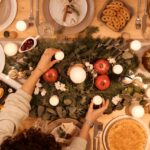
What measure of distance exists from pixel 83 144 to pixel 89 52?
0.34 metres

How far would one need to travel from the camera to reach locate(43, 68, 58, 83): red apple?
1322mm

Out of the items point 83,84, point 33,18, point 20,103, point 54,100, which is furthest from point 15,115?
point 33,18

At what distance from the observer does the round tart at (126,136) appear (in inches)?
53.4

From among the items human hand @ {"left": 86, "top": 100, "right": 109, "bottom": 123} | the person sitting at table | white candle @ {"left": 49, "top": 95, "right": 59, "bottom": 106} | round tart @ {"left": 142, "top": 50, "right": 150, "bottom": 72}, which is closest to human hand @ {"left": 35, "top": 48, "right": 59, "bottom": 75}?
the person sitting at table

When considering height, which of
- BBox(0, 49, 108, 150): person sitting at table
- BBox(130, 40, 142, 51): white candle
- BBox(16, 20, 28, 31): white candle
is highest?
BBox(16, 20, 28, 31): white candle

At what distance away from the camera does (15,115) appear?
1243 millimetres

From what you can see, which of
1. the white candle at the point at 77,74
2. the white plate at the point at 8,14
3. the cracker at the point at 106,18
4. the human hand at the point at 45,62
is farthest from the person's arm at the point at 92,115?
the white plate at the point at 8,14

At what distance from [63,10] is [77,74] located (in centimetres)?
30

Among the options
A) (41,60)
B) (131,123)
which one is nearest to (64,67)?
(41,60)

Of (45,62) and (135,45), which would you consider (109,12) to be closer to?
(135,45)

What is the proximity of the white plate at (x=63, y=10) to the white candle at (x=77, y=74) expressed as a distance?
218mm

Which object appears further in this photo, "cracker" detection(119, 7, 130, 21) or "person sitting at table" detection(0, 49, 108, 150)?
"cracker" detection(119, 7, 130, 21)

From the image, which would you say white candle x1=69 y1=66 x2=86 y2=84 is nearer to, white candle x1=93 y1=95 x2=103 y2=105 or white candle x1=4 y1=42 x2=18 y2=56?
white candle x1=93 y1=95 x2=103 y2=105

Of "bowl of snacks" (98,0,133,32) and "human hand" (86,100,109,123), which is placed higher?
"bowl of snacks" (98,0,133,32)
